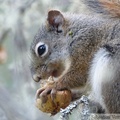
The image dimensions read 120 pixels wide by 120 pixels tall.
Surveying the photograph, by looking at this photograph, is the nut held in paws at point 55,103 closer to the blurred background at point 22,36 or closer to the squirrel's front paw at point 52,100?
the squirrel's front paw at point 52,100

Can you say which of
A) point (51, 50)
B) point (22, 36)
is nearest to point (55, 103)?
point (51, 50)

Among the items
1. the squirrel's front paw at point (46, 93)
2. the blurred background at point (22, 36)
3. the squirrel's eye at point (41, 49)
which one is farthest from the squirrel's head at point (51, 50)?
the blurred background at point (22, 36)

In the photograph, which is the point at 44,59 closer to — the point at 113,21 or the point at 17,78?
the point at 113,21

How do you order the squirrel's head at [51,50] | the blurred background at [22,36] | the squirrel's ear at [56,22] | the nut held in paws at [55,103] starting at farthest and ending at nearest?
the blurred background at [22,36] < the squirrel's ear at [56,22] < the squirrel's head at [51,50] < the nut held in paws at [55,103]

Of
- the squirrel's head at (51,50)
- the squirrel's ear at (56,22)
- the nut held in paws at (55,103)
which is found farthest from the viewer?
the squirrel's ear at (56,22)

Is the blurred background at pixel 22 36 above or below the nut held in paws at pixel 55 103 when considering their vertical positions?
above

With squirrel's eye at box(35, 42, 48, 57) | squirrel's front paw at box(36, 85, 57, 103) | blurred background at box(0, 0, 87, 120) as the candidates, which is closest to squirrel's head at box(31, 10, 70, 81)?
squirrel's eye at box(35, 42, 48, 57)

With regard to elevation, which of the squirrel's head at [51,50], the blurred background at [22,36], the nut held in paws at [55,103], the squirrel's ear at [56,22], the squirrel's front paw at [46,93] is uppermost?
the blurred background at [22,36]

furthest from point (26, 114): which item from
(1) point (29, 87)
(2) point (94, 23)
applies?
(2) point (94, 23)

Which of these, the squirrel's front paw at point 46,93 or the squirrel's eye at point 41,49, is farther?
the squirrel's eye at point 41,49
